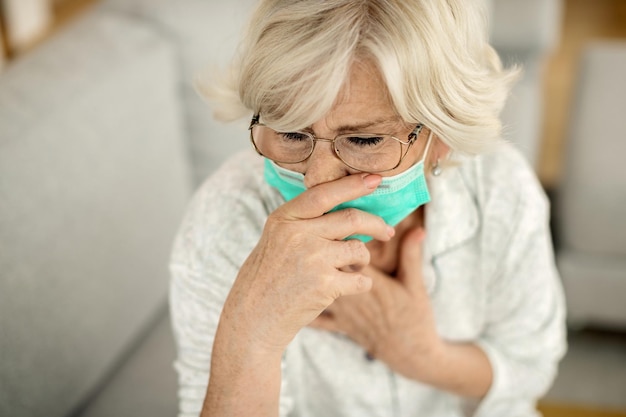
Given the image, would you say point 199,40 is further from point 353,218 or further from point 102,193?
point 353,218

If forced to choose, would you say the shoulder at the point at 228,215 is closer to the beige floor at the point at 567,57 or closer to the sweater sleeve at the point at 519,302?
the sweater sleeve at the point at 519,302

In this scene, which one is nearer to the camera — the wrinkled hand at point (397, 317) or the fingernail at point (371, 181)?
the fingernail at point (371, 181)

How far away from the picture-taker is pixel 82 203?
1.60m

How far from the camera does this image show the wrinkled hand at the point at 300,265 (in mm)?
1136

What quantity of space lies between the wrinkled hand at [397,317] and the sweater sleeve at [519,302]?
151mm

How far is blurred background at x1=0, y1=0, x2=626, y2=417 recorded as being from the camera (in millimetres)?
1480

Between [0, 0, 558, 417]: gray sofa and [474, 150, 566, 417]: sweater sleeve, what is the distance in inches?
24.9

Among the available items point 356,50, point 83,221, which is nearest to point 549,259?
point 356,50

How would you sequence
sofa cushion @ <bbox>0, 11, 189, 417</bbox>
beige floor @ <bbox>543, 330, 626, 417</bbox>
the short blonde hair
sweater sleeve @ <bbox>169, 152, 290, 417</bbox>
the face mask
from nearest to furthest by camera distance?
the short blonde hair → the face mask → sweater sleeve @ <bbox>169, 152, 290, 417</bbox> → sofa cushion @ <bbox>0, 11, 189, 417</bbox> → beige floor @ <bbox>543, 330, 626, 417</bbox>

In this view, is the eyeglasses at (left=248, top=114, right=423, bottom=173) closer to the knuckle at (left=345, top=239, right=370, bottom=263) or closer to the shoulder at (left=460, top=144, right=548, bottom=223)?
the knuckle at (left=345, top=239, right=370, bottom=263)

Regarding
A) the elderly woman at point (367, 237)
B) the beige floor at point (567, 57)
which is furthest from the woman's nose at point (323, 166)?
the beige floor at point (567, 57)

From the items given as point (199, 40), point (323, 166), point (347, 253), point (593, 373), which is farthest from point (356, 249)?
point (593, 373)

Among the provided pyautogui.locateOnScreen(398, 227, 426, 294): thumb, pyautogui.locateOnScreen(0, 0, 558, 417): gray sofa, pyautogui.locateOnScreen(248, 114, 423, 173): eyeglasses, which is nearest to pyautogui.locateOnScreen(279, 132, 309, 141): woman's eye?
pyautogui.locateOnScreen(248, 114, 423, 173): eyeglasses

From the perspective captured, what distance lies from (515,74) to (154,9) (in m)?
1.13
